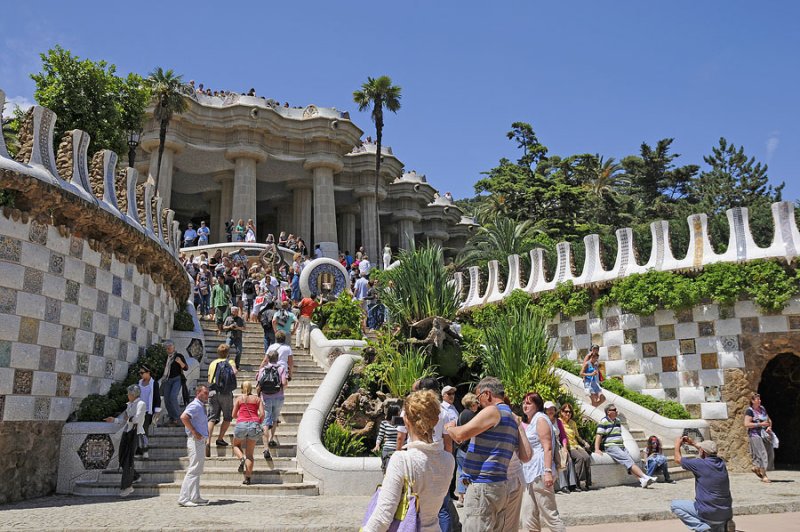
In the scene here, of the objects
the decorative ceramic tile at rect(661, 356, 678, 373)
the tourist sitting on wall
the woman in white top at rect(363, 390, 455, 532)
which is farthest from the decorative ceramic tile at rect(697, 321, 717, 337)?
the woman in white top at rect(363, 390, 455, 532)

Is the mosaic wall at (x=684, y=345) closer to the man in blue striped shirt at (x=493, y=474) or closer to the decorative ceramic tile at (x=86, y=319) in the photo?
the decorative ceramic tile at (x=86, y=319)

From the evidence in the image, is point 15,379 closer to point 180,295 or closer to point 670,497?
point 180,295

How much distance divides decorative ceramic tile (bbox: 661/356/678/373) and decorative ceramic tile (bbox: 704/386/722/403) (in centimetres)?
93

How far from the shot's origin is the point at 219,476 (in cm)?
1045

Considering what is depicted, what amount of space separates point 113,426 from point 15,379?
1.68 metres

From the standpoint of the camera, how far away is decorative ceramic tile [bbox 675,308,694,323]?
1677 centimetres

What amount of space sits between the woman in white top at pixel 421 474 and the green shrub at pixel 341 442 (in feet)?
24.4

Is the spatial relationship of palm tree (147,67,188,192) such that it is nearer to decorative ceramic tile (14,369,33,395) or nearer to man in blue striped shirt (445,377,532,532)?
decorative ceramic tile (14,369,33,395)

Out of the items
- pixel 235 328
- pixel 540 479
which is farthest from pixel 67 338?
pixel 540 479

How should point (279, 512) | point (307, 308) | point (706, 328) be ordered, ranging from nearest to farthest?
point (279, 512), point (706, 328), point (307, 308)

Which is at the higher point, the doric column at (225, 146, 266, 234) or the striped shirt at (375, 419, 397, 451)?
the doric column at (225, 146, 266, 234)

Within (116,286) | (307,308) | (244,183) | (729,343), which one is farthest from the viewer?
(244,183)

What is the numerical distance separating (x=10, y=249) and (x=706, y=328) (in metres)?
14.7

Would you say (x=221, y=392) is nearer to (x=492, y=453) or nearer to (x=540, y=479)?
(x=540, y=479)
